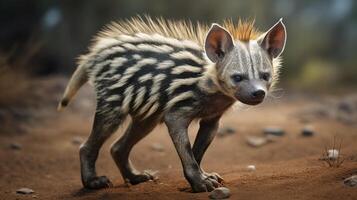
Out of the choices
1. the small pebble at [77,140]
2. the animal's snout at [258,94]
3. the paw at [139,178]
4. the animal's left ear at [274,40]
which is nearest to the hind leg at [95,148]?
the paw at [139,178]

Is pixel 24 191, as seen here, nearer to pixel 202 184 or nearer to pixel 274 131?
pixel 202 184

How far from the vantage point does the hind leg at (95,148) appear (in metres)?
6.18

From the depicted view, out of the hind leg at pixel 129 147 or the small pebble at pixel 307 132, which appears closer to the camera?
the hind leg at pixel 129 147

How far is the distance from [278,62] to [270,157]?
199 cm

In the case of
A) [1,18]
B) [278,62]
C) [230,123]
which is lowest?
[230,123]

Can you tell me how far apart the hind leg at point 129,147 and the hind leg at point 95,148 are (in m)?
0.32

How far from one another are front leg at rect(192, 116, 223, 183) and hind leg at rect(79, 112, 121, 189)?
84cm

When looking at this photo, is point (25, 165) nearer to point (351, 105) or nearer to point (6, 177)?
point (6, 177)

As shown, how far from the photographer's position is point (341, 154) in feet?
21.1

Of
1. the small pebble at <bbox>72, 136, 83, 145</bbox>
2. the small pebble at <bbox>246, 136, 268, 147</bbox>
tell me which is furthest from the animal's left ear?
the small pebble at <bbox>72, 136, 83, 145</bbox>

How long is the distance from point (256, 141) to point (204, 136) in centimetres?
275

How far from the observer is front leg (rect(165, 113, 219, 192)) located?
556 centimetres

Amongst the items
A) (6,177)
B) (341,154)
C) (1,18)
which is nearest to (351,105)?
(341,154)

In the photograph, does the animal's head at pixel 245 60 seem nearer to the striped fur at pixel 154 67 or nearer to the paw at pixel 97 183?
the striped fur at pixel 154 67
